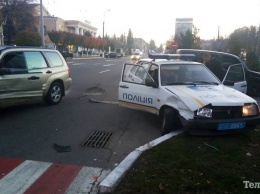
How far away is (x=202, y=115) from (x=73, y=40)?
51.6 m

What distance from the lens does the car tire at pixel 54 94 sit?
862 centimetres

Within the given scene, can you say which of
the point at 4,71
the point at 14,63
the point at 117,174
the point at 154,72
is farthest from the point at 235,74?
the point at 4,71

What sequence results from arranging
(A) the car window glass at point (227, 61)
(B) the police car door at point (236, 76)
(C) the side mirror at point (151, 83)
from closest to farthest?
(C) the side mirror at point (151, 83), (B) the police car door at point (236, 76), (A) the car window glass at point (227, 61)

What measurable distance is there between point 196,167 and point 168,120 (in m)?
1.76

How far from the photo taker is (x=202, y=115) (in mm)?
5406

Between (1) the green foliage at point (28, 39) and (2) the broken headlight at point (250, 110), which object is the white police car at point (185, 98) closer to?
(2) the broken headlight at point (250, 110)

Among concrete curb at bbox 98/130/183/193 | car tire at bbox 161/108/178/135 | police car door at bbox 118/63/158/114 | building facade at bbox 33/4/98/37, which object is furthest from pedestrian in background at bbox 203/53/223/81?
building facade at bbox 33/4/98/37

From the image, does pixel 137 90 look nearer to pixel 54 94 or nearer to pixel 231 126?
pixel 231 126

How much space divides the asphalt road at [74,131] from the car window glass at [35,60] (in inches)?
49.7

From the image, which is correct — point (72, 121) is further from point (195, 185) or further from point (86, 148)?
point (195, 185)

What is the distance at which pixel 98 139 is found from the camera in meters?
5.96

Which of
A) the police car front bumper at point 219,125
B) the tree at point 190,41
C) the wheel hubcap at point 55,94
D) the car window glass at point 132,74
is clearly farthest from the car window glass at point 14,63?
the tree at point 190,41

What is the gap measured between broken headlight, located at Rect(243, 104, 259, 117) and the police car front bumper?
89 millimetres

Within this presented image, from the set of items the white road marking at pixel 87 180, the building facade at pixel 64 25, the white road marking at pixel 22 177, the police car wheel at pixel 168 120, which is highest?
the building facade at pixel 64 25
